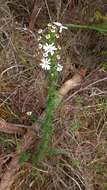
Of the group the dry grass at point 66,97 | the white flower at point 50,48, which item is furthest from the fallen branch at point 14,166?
the white flower at point 50,48

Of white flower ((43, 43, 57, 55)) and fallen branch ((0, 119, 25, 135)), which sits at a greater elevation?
white flower ((43, 43, 57, 55))

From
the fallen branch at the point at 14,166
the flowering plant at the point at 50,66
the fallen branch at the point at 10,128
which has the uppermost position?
the flowering plant at the point at 50,66

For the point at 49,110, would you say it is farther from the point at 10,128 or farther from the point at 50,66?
the point at 10,128

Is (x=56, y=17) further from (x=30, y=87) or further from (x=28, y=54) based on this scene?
(x=30, y=87)

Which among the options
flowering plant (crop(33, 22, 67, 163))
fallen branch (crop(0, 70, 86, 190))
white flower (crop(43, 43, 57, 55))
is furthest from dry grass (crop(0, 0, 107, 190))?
white flower (crop(43, 43, 57, 55))

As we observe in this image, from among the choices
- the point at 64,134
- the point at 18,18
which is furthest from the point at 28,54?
the point at 64,134

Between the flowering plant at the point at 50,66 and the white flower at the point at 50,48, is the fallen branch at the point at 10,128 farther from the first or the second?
the white flower at the point at 50,48

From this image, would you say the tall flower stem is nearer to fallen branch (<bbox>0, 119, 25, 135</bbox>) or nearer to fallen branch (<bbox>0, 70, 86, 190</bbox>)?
fallen branch (<bbox>0, 70, 86, 190</bbox>)

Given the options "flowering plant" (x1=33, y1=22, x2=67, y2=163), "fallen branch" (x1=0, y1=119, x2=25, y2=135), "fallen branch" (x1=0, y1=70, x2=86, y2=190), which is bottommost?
"fallen branch" (x1=0, y1=70, x2=86, y2=190)

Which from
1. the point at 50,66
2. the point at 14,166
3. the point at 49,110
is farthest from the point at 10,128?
the point at 50,66
